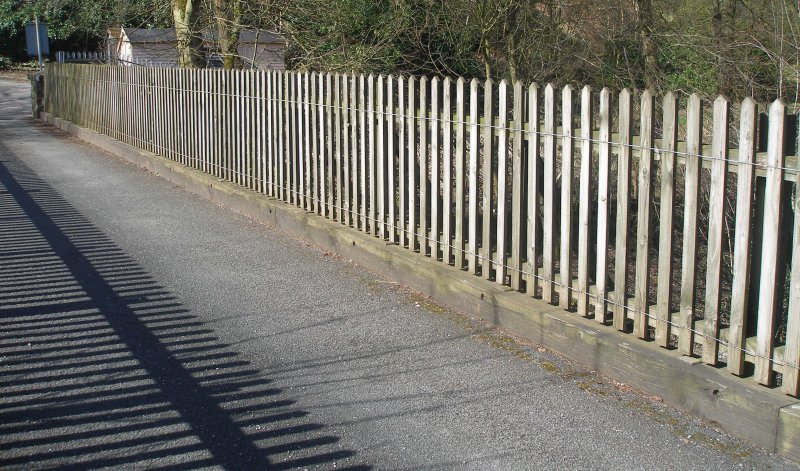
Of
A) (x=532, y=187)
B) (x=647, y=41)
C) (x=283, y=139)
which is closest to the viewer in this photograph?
(x=532, y=187)

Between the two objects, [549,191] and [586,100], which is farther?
[549,191]

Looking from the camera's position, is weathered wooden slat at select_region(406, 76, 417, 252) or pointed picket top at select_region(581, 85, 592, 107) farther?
weathered wooden slat at select_region(406, 76, 417, 252)

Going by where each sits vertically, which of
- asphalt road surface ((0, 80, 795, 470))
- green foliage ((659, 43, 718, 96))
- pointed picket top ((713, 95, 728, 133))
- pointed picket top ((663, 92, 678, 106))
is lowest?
asphalt road surface ((0, 80, 795, 470))

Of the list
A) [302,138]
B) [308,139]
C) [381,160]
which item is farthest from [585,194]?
[302,138]

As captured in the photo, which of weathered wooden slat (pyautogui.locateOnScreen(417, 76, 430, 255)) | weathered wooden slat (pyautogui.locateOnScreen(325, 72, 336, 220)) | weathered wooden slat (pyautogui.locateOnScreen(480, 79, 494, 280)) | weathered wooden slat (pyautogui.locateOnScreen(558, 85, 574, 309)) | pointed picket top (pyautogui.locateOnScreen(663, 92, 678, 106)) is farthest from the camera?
weathered wooden slat (pyautogui.locateOnScreen(325, 72, 336, 220))

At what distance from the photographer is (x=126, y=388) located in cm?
540

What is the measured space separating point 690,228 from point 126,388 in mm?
3202

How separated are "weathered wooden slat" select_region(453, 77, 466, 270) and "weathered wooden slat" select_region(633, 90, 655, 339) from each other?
1.87 m

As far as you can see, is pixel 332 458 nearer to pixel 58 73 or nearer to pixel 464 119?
pixel 464 119

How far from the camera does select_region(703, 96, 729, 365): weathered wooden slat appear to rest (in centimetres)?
483

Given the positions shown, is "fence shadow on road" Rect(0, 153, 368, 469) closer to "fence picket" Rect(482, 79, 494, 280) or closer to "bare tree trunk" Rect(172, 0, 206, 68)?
"fence picket" Rect(482, 79, 494, 280)

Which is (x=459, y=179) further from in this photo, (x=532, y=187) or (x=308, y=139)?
(x=308, y=139)

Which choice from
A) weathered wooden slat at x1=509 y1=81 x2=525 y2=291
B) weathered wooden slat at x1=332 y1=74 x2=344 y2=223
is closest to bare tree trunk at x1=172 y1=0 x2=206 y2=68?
weathered wooden slat at x1=332 y1=74 x2=344 y2=223

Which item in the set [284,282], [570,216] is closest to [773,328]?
[570,216]
